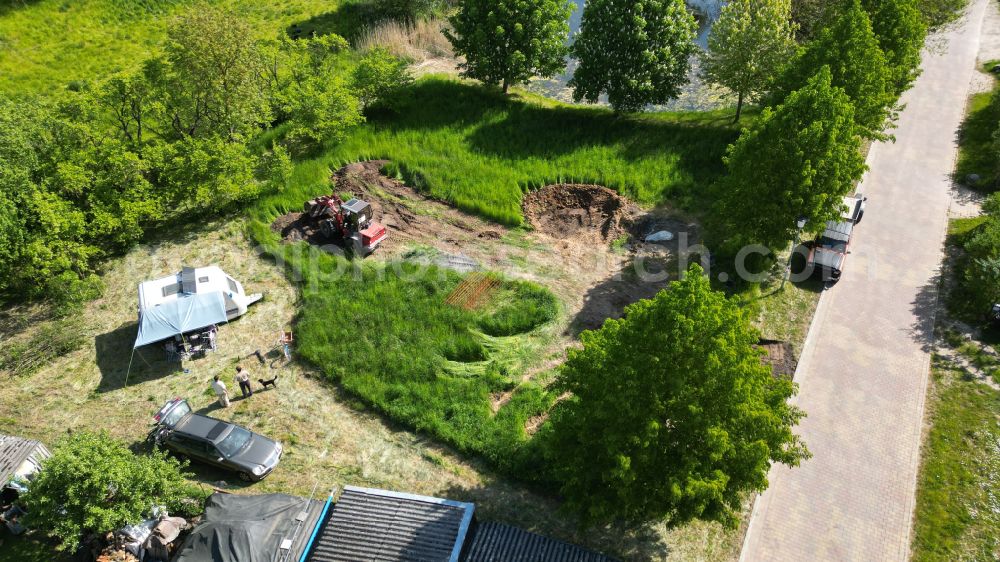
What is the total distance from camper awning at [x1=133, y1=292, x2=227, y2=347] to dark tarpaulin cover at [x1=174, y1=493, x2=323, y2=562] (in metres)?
6.93

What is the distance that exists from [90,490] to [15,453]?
440 cm

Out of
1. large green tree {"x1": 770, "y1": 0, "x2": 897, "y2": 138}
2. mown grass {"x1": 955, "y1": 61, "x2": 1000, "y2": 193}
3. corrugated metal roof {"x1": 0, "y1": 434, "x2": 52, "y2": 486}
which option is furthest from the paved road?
corrugated metal roof {"x1": 0, "y1": 434, "x2": 52, "y2": 486}

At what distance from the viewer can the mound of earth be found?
2497 cm

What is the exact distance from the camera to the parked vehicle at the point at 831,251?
22.2 metres

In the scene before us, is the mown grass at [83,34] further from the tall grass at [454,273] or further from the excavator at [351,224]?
the excavator at [351,224]

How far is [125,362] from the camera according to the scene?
20.3 metres

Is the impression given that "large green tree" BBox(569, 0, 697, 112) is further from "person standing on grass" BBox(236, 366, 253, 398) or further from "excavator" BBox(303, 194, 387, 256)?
"person standing on grass" BBox(236, 366, 253, 398)

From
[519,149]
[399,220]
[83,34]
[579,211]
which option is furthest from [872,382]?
[83,34]

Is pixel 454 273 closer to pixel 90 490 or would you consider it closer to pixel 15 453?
pixel 90 490

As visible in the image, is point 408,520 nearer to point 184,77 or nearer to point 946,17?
point 184,77

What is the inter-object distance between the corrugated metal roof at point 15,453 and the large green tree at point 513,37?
24.3 meters

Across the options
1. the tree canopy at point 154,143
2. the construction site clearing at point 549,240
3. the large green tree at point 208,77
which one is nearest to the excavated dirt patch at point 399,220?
the construction site clearing at point 549,240

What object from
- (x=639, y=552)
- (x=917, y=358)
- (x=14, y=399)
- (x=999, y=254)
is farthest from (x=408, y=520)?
(x=999, y=254)

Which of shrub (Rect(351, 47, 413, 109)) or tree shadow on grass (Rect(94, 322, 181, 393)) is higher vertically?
shrub (Rect(351, 47, 413, 109))
